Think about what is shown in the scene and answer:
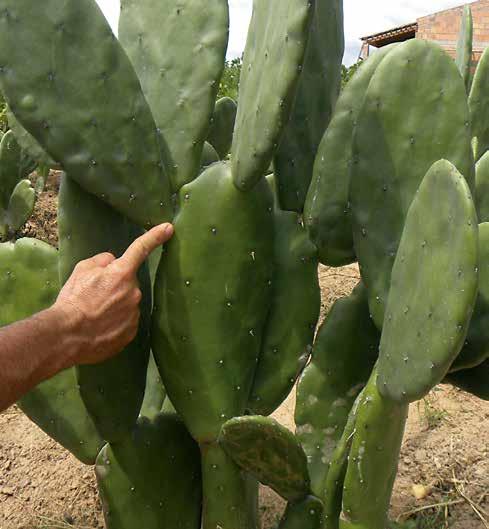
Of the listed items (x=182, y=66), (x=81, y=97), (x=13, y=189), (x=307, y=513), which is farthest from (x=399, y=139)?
(x=13, y=189)

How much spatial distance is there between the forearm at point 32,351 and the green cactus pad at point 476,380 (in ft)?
2.52

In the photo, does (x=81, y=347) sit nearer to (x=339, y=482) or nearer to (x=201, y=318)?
(x=201, y=318)

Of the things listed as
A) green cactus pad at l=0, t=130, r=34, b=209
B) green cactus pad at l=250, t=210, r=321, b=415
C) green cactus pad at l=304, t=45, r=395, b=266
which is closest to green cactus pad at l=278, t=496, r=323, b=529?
green cactus pad at l=250, t=210, r=321, b=415

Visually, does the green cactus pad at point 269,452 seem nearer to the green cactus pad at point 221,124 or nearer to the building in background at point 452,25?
the green cactus pad at point 221,124

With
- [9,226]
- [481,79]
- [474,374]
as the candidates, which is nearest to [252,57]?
[474,374]

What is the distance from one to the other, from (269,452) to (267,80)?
60 centimetres

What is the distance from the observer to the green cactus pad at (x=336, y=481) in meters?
1.22

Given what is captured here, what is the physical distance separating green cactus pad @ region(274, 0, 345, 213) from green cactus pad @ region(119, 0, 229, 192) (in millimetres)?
197

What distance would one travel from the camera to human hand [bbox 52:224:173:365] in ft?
3.53

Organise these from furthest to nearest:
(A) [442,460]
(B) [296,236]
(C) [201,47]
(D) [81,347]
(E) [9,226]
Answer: (E) [9,226] < (A) [442,460] < (B) [296,236] < (C) [201,47] < (D) [81,347]

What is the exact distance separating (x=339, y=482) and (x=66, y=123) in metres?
0.77

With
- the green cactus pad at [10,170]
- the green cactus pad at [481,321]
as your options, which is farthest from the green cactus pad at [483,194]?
the green cactus pad at [10,170]

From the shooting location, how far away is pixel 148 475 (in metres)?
1.37

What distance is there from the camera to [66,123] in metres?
1.11
